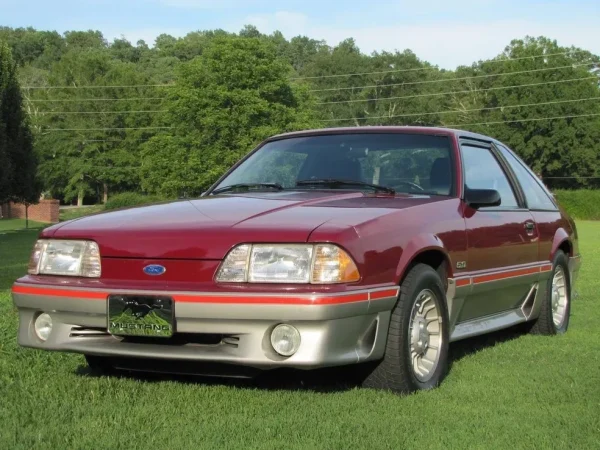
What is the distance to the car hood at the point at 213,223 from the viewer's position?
4543mm

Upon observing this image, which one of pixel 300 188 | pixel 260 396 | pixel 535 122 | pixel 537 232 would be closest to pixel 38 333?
pixel 260 396

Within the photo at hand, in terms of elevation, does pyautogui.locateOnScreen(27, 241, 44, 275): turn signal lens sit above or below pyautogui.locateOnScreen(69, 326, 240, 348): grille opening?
above

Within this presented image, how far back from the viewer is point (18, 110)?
145 feet

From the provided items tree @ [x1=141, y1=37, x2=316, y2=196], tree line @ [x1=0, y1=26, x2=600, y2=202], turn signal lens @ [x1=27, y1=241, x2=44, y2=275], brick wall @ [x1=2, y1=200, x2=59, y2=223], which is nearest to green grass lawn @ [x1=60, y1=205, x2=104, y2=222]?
brick wall @ [x1=2, y1=200, x2=59, y2=223]

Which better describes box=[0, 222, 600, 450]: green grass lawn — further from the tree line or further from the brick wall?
the tree line

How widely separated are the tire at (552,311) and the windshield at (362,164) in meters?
1.73

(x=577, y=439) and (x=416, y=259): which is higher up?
(x=416, y=259)

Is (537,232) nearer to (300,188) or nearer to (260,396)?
(300,188)

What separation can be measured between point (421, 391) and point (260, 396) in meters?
0.88

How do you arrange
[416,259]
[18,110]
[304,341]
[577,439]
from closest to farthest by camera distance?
[577,439] < [304,341] < [416,259] < [18,110]

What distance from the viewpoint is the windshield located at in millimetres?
5930

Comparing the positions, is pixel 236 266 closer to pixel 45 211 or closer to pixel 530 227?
pixel 530 227

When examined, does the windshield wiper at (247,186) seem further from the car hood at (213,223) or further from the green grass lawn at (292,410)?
the green grass lawn at (292,410)

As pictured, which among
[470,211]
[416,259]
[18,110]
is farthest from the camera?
[18,110]
